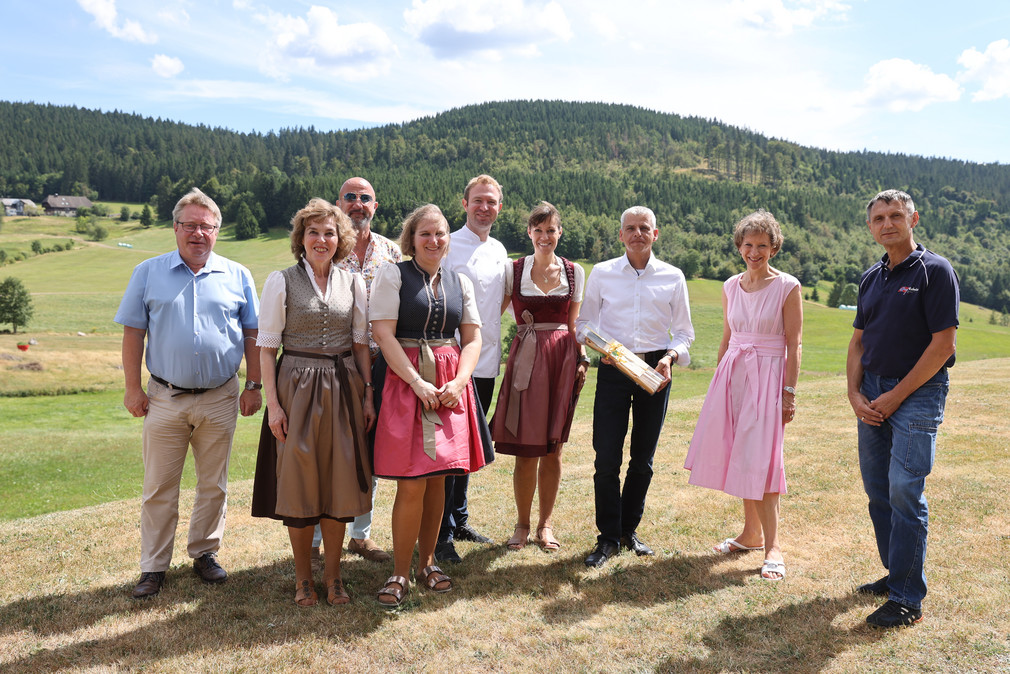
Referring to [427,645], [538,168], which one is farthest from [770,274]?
[538,168]

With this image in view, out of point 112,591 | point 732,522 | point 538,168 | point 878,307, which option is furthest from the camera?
point 538,168

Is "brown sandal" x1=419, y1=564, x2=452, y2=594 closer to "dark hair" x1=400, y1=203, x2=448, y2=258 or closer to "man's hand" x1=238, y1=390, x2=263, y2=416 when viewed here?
"man's hand" x1=238, y1=390, x2=263, y2=416

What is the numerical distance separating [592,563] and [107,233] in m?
107

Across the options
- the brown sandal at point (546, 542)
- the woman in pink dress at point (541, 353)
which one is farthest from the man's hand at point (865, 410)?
the brown sandal at point (546, 542)

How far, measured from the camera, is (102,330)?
43.0 m

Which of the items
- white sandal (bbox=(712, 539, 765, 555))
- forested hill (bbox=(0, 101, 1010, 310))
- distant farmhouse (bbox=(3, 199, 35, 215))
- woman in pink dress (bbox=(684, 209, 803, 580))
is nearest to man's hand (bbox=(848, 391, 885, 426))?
woman in pink dress (bbox=(684, 209, 803, 580))

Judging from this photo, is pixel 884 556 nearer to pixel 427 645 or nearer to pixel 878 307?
pixel 878 307

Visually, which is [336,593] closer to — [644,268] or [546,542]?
[546,542]

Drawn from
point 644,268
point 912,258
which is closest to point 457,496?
point 644,268

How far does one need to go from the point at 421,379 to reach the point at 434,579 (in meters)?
1.48

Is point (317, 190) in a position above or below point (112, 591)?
above

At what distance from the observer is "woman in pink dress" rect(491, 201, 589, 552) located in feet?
17.0

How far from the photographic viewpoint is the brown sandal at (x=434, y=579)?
185 inches

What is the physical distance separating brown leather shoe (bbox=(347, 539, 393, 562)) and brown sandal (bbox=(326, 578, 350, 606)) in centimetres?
82
